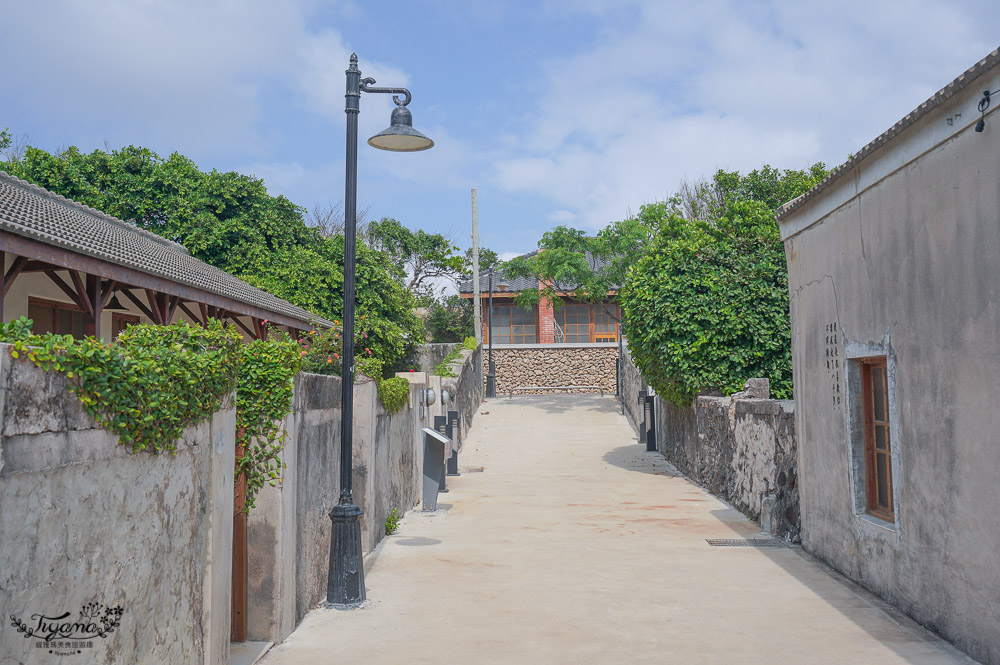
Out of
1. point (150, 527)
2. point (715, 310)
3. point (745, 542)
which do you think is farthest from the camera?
point (715, 310)

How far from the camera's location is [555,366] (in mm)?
34719

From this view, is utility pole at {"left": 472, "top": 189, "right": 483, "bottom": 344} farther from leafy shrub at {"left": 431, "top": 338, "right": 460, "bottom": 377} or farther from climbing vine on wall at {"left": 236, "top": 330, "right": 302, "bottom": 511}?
climbing vine on wall at {"left": 236, "top": 330, "right": 302, "bottom": 511}

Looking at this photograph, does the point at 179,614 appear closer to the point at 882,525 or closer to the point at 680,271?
the point at 882,525

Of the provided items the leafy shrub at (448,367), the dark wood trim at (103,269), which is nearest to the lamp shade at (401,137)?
the dark wood trim at (103,269)

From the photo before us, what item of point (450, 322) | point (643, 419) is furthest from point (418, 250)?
point (643, 419)

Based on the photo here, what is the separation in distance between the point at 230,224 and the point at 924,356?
23.6m

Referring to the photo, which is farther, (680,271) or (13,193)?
(680,271)

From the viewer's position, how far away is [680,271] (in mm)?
15773

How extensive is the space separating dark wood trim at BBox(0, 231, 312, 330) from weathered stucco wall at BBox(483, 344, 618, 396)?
64.9 ft

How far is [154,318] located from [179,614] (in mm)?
10729

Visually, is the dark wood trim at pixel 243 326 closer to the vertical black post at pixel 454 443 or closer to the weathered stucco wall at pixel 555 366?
the vertical black post at pixel 454 443

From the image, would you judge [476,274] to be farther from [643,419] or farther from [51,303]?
[51,303]

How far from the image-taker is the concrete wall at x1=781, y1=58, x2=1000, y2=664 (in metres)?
5.29

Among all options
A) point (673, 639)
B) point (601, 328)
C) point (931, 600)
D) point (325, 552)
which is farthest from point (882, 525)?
point (601, 328)
